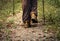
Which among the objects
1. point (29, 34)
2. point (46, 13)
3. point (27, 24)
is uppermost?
point (46, 13)

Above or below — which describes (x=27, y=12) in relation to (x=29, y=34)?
above

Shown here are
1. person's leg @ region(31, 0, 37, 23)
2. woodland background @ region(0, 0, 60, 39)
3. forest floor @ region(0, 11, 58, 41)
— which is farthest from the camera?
person's leg @ region(31, 0, 37, 23)

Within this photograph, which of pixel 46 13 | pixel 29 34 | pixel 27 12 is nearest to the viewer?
pixel 29 34

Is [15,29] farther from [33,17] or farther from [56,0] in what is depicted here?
[56,0]

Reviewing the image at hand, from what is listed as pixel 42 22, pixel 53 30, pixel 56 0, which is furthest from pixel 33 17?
pixel 56 0

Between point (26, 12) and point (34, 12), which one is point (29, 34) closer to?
point (26, 12)

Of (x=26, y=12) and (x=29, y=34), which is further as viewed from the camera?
(x=26, y=12)

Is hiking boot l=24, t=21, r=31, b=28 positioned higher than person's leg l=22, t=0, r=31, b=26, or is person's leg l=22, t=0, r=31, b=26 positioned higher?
person's leg l=22, t=0, r=31, b=26

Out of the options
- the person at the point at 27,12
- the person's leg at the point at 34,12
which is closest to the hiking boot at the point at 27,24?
the person at the point at 27,12

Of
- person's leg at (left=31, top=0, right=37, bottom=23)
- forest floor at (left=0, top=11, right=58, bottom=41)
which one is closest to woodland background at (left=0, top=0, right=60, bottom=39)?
forest floor at (left=0, top=11, right=58, bottom=41)

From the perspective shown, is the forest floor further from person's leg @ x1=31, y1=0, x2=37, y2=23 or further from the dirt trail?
person's leg @ x1=31, y1=0, x2=37, y2=23

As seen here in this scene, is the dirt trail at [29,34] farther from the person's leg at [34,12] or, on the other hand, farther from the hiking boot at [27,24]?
the person's leg at [34,12]

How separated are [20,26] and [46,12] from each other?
1.06 metres

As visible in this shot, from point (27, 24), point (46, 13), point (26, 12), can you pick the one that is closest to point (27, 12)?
point (26, 12)
